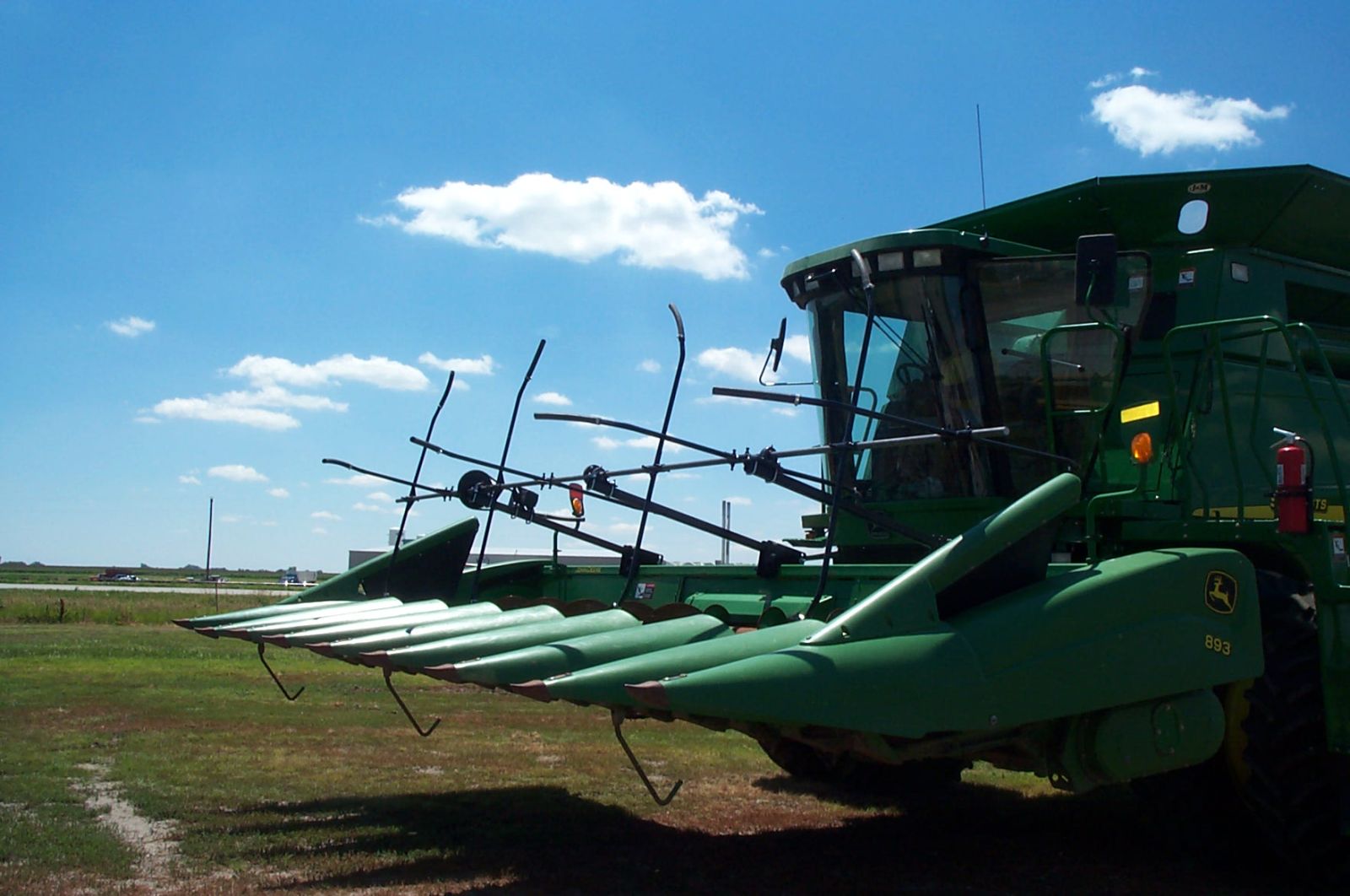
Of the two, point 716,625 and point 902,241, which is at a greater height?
point 902,241

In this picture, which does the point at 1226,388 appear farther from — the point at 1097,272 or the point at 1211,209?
the point at 1211,209

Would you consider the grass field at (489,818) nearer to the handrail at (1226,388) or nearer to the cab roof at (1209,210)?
the handrail at (1226,388)

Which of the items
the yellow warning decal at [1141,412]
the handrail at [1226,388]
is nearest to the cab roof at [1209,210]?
the handrail at [1226,388]

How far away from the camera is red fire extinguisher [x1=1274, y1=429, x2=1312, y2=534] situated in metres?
4.71

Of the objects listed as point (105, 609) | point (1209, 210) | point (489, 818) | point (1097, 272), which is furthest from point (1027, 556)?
point (105, 609)

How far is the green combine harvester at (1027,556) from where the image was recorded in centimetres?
376

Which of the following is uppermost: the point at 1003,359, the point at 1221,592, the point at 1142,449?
the point at 1003,359

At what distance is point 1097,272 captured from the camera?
4.60 meters

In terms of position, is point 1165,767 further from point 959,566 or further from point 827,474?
point 827,474

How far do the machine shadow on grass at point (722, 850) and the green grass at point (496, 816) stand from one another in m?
0.02

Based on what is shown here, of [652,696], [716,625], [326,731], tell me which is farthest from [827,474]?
[326,731]

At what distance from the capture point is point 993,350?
5.73m

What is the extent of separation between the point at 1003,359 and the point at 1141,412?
29.0 inches

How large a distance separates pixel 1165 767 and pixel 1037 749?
520mm
